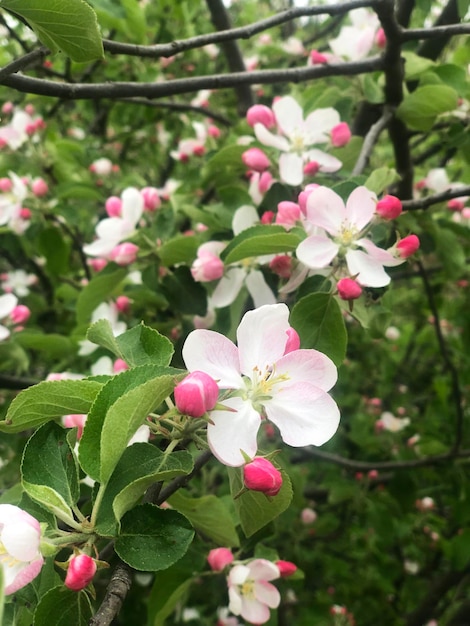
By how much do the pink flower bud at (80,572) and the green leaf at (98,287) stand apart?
2.61 ft

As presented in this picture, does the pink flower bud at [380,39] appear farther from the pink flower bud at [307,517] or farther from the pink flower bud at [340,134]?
the pink flower bud at [307,517]

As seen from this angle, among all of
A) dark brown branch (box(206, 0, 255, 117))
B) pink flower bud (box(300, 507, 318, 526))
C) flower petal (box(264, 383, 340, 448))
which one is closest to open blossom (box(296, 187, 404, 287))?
flower petal (box(264, 383, 340, 448))

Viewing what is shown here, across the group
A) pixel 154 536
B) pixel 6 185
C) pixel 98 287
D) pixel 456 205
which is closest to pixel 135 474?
pixel 154 536

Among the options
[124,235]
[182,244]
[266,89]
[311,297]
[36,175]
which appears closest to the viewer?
[311,297]

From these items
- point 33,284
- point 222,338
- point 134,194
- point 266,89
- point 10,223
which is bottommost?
point 33,284

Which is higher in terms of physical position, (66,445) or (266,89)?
(66,445)

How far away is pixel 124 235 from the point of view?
4.43 feet

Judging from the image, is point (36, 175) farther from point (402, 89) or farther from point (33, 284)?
point (402, 89)

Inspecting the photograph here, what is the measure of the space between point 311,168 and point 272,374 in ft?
2.04

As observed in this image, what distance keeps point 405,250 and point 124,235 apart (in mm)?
659

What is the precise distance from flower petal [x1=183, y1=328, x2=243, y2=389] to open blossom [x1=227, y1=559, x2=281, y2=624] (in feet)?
1.40

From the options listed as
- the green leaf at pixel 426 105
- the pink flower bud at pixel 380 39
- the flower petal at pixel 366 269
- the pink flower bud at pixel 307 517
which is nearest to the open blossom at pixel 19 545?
the flower petal at pixel 366 269

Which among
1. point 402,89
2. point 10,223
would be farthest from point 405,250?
point 10,223

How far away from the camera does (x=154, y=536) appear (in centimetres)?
66
